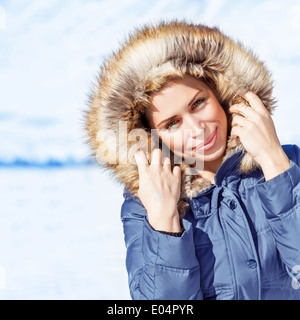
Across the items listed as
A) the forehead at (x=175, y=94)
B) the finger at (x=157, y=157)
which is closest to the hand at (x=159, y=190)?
the finger at (x=157, y=157)

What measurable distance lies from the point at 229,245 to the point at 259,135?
294 millimetres

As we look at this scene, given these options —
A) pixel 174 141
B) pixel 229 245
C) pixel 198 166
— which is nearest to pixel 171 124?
pixel 174 141

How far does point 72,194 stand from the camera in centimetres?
314

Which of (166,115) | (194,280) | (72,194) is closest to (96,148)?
(166,115)

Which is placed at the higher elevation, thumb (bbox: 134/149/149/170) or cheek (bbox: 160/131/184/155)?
cheek (bbox: 160/131/184/155)

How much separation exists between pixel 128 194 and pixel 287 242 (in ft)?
1.52

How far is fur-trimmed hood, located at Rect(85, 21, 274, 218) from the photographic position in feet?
4.06

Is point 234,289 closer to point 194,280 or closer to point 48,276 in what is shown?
point 194,280

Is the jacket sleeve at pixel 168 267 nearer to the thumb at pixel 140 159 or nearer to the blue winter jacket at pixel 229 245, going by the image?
the blue winter jacket at pixel 229 245

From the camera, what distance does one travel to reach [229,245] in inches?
48.4

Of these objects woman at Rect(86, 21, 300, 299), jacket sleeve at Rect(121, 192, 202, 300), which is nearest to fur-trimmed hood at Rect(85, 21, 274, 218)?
woman at Rect(86, 21, 300, 299)

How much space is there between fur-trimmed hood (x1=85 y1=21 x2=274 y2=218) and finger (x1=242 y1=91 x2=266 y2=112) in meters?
0.02

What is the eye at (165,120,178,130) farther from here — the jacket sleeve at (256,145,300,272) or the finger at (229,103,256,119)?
the jacket sleeve at (256,145,300,272)

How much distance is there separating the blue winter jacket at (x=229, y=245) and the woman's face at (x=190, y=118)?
0.07 meters
